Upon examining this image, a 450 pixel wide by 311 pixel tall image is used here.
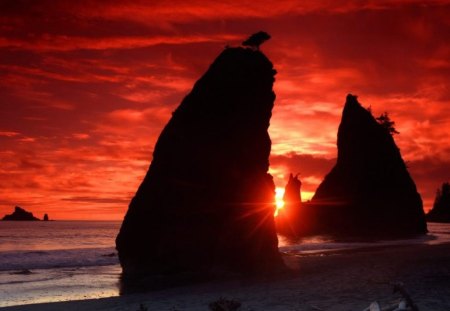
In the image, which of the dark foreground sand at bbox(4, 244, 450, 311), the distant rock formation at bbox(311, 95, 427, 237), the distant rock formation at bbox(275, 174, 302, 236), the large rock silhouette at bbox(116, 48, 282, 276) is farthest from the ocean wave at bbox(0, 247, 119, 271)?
the distant rock formation at bbox(275, 174, 302, 236)

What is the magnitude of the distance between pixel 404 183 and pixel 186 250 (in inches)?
2437

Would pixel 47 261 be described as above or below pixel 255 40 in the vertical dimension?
below

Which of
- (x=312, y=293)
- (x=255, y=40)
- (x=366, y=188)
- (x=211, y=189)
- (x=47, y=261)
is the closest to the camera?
(x=312, y=293)

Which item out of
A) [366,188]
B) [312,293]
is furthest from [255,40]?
[366,188]

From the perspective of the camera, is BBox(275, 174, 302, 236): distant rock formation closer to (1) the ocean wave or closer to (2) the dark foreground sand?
(1) the ocean wave

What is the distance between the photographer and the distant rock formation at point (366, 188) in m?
76.4

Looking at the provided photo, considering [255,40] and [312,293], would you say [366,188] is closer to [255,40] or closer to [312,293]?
[255,40]

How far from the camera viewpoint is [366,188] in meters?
78.6

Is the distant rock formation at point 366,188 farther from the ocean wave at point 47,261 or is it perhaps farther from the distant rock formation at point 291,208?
the ocean wave at point 47,261

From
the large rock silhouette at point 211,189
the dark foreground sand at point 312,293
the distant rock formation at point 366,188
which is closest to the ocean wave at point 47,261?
the large rock silhouette at point 211,189

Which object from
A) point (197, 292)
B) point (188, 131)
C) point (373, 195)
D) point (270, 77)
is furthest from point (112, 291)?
point (373, 195)

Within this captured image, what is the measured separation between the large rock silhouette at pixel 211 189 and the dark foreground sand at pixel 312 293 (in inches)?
154

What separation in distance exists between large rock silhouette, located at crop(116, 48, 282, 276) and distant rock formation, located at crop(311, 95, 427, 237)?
51.1 m

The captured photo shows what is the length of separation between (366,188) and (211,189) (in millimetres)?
57588
